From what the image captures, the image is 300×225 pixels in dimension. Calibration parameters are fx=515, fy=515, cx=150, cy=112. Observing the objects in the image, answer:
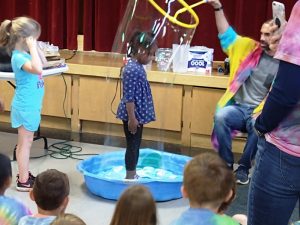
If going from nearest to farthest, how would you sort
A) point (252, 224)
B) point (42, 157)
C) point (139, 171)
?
point (252, 224) < point (139, 171) < point (42, 157)

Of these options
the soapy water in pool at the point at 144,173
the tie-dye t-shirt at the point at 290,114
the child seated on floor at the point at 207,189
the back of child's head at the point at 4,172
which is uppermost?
the tie-dye t-shirt at the point at 290,114

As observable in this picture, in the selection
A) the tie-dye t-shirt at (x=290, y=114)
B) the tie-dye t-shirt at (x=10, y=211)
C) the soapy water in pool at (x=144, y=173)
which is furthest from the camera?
the soapy water in pool at (x=144, y=173)

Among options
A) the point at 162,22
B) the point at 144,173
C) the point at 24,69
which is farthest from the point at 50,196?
the point at 144,173

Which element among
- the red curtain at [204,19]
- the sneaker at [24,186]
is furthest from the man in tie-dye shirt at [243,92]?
the sneaker at [24,186]

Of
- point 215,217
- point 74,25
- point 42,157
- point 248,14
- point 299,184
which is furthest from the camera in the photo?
point 74,25

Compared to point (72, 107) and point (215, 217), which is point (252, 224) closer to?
point (215, 217)

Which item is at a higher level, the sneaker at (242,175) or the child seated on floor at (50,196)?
the child seated on floor at (50,196)

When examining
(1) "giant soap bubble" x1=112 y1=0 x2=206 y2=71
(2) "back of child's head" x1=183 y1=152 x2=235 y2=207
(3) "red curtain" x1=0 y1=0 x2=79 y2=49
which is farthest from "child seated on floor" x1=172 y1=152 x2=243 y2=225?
(3) "red curtain" x1=0 y1=0 x2=79 y2=49

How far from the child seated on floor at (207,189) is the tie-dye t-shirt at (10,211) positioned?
1.81 feet

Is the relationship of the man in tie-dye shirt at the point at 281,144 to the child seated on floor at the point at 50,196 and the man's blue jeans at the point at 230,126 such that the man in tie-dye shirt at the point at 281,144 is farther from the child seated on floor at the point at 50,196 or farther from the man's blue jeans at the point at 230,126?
the man's blue jeans at the point at 230,126

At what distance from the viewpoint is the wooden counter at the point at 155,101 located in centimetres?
397

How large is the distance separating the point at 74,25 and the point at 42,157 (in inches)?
63.5

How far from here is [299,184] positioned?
1464 mm

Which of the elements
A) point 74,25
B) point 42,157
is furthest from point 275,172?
point 74,25
